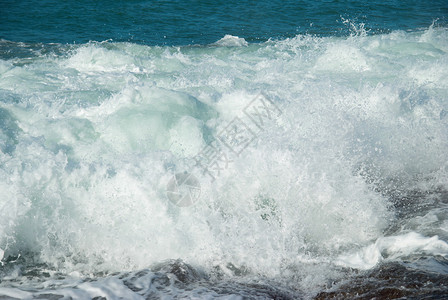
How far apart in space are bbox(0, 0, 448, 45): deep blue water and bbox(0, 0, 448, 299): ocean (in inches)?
106

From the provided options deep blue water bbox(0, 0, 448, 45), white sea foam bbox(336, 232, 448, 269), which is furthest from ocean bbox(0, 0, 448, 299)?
deep blue water bbox(0, 0, 448, 45)

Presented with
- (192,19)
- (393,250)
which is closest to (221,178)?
(393,250)

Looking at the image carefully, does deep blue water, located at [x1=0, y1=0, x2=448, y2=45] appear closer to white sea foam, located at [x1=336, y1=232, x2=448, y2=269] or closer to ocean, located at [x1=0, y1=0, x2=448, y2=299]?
ocean, located at [x1=0, y1=0, x2=448, y2=299]

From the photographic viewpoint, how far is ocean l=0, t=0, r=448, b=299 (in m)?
3.82

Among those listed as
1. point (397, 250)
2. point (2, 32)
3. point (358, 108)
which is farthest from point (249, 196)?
point (2, 32)

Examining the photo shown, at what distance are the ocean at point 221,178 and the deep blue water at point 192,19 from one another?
269 cm

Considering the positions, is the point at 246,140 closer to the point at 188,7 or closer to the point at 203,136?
the point at 203,136

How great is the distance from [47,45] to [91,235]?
7905 millimetres

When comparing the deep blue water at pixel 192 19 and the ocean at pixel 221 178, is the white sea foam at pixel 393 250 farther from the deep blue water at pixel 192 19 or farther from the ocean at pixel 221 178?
the deep blue water at pixel 192 19

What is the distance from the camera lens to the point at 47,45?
426 inches

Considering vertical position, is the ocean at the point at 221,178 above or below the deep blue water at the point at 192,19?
below

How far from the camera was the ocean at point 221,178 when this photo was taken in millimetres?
3818

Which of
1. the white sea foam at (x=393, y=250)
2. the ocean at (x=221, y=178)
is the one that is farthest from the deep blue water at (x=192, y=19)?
the white sea foam at (x=393, y=250)

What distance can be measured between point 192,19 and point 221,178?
989cm
